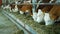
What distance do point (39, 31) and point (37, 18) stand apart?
21.6 inches

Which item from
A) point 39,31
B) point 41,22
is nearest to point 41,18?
point 41,22

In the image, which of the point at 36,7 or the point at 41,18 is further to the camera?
the point at 36,7

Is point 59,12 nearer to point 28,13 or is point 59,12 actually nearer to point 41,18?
point 41,18

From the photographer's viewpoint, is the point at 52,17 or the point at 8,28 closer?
the point at 52,17

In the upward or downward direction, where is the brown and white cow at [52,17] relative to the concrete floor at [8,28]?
upward

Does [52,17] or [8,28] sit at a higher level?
[52,17]

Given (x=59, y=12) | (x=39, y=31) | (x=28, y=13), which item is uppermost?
(x=59, y=12)

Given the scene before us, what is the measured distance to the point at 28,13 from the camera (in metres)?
3.29

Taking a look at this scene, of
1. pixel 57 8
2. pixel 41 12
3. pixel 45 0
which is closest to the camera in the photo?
pixel 57 8

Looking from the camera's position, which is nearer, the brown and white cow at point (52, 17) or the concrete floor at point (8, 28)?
the brown and white cow at point (52, 17)

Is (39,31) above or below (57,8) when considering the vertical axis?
below

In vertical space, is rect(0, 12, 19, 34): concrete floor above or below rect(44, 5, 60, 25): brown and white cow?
below

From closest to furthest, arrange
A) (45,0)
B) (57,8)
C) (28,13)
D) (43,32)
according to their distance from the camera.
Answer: (43,32) → (57,8) → (45,0) → (28,13)

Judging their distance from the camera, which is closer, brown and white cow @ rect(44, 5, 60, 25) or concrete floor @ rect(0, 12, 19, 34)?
brown and white cow @ rect(44, 5, 60, 25)
